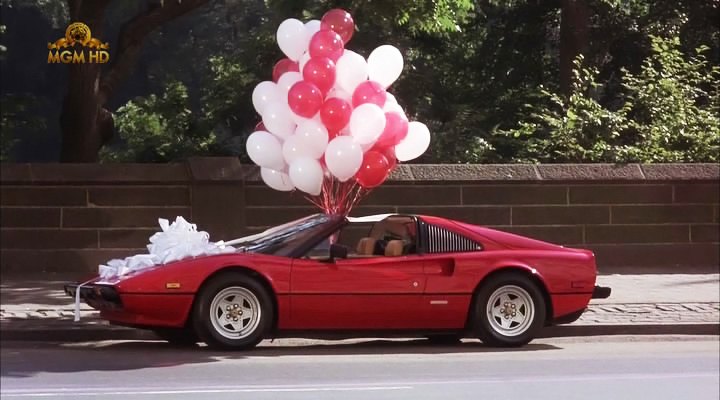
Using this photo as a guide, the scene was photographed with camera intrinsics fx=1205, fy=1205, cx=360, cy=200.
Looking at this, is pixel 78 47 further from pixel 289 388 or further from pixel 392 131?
pixel 289 388

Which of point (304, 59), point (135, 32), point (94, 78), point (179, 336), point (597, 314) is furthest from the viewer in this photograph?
point (135, 32)

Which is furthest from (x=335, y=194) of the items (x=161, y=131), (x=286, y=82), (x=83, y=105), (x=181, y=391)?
(x=161, y=131)

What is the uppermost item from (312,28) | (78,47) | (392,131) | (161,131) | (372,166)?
(78,47)

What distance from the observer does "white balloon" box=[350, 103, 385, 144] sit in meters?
11.9

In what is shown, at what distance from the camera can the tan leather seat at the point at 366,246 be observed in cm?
1096

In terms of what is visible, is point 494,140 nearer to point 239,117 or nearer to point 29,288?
point 239,117

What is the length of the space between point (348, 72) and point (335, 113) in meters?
0.52

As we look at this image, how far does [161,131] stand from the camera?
2584cm

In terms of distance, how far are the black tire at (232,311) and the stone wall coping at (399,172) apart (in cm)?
518

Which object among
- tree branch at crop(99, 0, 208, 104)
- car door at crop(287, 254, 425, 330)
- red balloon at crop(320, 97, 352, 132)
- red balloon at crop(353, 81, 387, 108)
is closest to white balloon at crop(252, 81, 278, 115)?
red balloon at crop(320, 97, 352, 132)

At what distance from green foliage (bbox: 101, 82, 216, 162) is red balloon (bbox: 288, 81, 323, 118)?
10.3m

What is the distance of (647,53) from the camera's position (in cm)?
2344

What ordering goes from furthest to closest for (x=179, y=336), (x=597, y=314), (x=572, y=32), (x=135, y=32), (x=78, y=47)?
(x=572, y=32) < (x=135, y=32) < (x=78, y=47) < (x=597, y=314) < (x=179, y=336)

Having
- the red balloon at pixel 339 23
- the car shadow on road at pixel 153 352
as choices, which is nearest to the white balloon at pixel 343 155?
the red balloon at pixel 339 23
